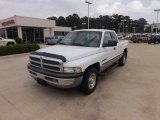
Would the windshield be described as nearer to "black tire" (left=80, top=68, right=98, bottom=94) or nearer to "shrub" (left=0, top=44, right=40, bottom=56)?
"black tire" (left=80, top=68, right=98, bottom=94)

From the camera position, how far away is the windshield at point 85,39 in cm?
499

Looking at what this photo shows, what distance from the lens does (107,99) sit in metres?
4.26

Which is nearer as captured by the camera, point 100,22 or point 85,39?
point 85,39

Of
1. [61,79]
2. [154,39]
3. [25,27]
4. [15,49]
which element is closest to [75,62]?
[61,79]

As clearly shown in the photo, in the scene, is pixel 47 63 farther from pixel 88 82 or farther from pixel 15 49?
pixel 15 49

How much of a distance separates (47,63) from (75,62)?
729mm

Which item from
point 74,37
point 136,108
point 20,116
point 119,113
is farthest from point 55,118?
point 74,37

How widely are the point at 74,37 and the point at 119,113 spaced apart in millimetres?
2985

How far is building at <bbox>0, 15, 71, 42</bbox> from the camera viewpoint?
83.8 ft

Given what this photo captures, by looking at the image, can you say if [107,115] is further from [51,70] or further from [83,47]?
[83,47]

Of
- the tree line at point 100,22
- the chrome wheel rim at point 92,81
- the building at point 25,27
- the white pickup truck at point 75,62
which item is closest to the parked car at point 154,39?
the building at point 25,27

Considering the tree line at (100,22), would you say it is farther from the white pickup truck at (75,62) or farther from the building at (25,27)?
the white pickup truck at (75,62)

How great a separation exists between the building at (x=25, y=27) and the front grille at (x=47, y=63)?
75.0 feet

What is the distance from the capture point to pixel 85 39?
517 centimetres
